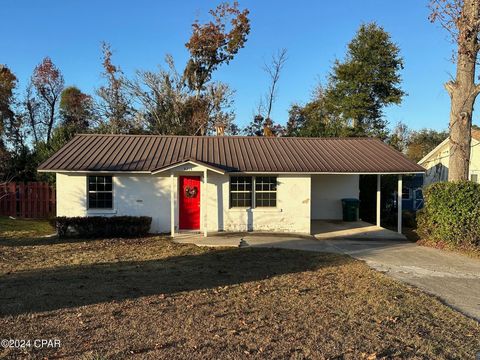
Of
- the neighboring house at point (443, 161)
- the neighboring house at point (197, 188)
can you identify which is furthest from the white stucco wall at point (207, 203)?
the neighboring house at point (443, 161)

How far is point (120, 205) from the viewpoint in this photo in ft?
53.8

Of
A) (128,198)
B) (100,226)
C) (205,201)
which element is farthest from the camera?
(128,198)

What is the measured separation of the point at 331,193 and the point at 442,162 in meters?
13.8

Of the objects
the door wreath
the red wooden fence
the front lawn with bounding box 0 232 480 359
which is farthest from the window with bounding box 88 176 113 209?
the red wooden fence

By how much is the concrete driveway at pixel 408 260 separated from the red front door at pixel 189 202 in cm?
139

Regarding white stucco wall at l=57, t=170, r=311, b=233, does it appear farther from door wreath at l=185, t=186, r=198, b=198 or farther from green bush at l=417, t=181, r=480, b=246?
green bush at l=417, t=181, r=480, b=246

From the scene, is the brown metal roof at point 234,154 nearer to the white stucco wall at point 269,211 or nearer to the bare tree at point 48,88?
the white stucco wall at point 269,211

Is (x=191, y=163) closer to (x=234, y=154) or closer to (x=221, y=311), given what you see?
(x=234, y=154)

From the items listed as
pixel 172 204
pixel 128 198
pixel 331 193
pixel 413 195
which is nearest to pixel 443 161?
pixel 413 195

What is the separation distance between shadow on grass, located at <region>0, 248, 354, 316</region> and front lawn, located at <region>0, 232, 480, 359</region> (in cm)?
3

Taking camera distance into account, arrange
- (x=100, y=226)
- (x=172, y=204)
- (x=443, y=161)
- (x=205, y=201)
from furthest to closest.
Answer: (x=443, y=161) < (x=205, y=201) < (x=172, y=204) < (x=100, y=226)

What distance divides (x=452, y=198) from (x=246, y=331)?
10459 mm

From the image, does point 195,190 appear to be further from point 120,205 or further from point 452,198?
point 452,198

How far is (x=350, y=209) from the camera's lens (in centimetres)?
2019
